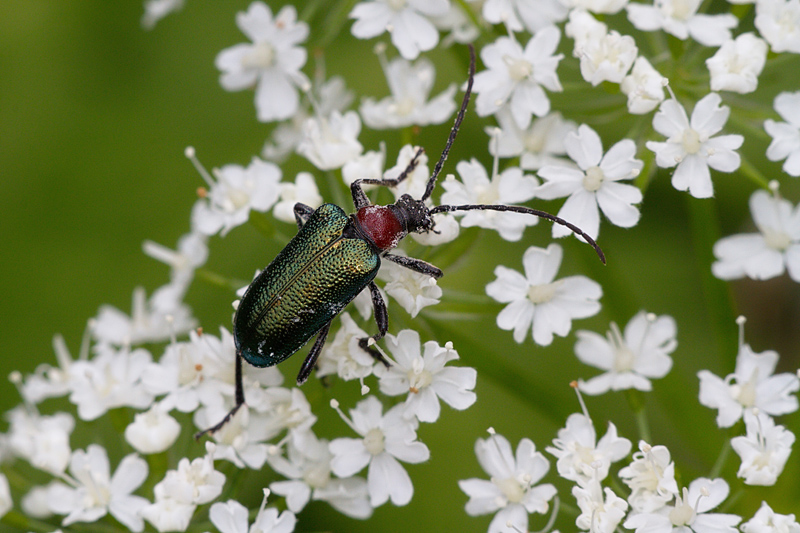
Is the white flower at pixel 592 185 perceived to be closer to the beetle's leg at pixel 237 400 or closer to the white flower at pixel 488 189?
the white flower at pixel 488 189

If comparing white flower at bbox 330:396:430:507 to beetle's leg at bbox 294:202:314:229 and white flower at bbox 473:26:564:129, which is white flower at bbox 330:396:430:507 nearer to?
beetle's leg at bbox 294:202:314:229

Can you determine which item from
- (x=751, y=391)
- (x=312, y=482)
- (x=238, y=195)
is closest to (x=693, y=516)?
(x=751, y=391)

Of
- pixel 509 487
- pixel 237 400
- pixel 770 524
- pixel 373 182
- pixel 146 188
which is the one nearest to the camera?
pixel 770 524

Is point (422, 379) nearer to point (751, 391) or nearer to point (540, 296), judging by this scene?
point (540, 296)

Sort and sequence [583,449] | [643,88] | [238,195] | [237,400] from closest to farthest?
[583,449] < [643,88] < [237,400] < [238,195]

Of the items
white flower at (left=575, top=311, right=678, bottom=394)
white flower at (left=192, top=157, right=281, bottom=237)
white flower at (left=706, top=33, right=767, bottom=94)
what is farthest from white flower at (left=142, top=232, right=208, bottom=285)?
white flower at (left=706, top=33, right=767, bottom=94)
